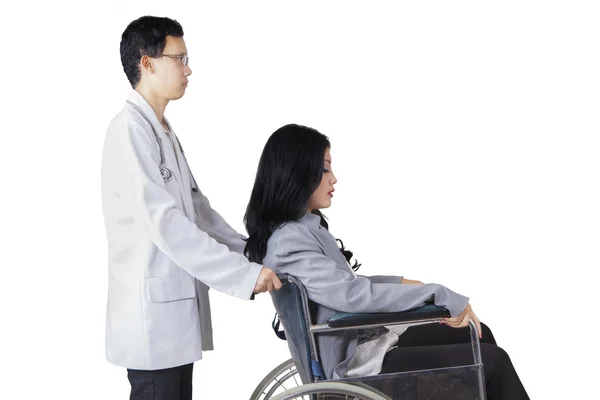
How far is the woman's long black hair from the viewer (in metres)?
2.97

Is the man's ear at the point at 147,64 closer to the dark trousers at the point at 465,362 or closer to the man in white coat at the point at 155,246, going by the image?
the man in white coat at the point at 155,246

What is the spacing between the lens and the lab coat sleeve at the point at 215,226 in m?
3.28

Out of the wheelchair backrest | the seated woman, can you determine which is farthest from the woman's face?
the wheelchair backrest

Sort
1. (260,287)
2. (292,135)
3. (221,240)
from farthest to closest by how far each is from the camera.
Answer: (221,240), (292,135), (260,287)

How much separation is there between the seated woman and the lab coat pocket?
234 millimetres

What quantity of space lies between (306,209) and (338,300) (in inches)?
13.4

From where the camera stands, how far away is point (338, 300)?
2.85 m

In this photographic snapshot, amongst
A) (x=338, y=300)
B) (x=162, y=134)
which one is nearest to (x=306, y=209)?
(x=338, y=300)

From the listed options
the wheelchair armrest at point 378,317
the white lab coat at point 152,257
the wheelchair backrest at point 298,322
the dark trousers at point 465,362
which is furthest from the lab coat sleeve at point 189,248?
the dark trousers at point 465,362

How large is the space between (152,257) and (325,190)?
23.5 inches

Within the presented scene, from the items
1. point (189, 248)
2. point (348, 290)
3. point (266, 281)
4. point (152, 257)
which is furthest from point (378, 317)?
point (152, 257)

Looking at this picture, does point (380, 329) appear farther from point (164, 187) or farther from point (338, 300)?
point (164, 187)

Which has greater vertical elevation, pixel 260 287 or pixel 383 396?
pixel 260 287

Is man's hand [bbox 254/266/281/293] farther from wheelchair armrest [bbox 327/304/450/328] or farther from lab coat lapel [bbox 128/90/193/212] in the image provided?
lab coat lapel [bbox 128/90/193/212]
